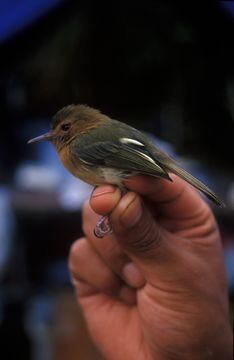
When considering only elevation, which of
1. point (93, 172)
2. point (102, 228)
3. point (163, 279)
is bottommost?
point (163, 279)

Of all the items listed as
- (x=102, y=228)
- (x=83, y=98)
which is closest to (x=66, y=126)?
(x=102, y=228)

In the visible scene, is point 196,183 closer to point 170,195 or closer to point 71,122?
point 170,195

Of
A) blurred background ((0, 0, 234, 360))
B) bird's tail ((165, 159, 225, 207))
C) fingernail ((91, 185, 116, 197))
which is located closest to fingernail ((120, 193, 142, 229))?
fingernail ((91, 185, 116, 197))

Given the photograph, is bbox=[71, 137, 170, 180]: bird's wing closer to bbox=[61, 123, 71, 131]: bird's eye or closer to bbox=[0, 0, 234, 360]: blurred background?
bbox=[61, 123, 71, 131]: bird's eye

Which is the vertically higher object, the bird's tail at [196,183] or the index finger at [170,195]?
the bird's tail at [196,183]

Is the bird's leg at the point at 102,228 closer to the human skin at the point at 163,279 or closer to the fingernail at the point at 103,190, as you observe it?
the human skin at the point at 163,279

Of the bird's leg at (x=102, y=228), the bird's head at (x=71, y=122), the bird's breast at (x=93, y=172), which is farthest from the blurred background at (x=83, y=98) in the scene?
the bird's leg at (x=102, y=228)
